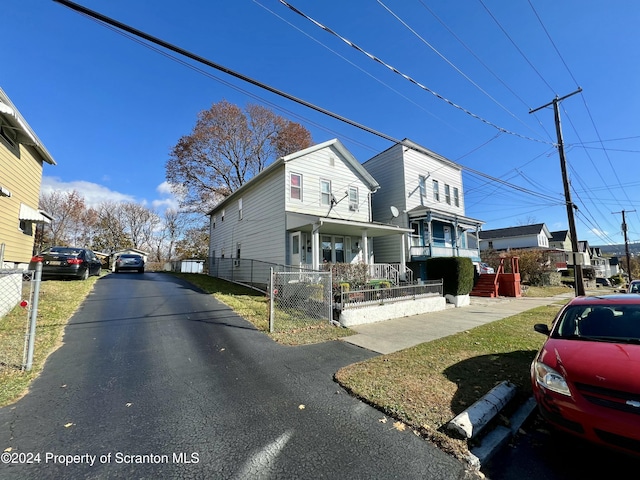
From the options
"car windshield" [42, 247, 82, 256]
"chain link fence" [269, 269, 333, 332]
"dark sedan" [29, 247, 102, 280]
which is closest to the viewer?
"chain link fence" [269, 269, 333, 332]

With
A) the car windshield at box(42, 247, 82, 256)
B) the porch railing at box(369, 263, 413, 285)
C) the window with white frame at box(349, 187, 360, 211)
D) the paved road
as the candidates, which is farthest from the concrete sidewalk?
the car windshield at box(42, 247, 82, 256)

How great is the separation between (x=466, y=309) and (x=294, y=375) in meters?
10.4

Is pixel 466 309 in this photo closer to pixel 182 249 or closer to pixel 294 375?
pixel 294 375

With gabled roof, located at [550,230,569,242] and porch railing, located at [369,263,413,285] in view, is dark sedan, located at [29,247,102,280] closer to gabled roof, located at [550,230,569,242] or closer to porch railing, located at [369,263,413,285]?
porch railing, located at [369,263,413,285]

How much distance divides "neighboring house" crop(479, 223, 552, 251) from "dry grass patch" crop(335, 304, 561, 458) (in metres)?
39.7

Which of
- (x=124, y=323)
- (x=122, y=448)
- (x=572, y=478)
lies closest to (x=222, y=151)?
(x=124, y=323)

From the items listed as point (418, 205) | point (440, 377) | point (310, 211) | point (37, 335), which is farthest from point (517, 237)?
point (37, 335)

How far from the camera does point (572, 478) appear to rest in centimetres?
263

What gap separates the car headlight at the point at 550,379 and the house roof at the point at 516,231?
1846 inches

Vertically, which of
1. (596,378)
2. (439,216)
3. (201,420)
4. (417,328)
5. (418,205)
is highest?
(418,205)

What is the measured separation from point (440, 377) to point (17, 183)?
48.7ft

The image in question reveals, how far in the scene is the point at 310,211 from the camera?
14.5 metres

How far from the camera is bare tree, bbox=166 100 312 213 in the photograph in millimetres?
26000

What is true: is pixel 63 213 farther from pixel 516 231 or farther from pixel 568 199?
pixel 516 231
